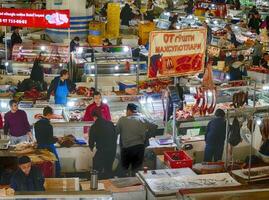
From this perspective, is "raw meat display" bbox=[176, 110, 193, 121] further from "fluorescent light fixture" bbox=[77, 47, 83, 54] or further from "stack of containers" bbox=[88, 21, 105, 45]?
"stack of containers" bbox=[88, 21, 105, 45]

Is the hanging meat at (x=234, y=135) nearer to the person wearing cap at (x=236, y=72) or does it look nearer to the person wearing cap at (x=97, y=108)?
the person wearing cap at (x=97, y=108)

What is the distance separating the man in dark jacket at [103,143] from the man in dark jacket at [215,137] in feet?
5.25

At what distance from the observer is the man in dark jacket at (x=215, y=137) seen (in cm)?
950

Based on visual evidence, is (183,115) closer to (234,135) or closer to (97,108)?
(97,108)

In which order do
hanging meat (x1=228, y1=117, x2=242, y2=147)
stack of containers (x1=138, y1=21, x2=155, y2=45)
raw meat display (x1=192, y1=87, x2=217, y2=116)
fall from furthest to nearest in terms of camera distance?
stack of containers (x1=138, y1=21, x2=155, y2=45), raw meat display (x1=192, y1=87, x2=217, y2=116), hanging meat (x1=228, y1=117, x2=242, y2=147)

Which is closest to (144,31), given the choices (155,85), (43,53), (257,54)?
(257,54)

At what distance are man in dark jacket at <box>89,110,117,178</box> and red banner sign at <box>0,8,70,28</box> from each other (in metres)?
4.79

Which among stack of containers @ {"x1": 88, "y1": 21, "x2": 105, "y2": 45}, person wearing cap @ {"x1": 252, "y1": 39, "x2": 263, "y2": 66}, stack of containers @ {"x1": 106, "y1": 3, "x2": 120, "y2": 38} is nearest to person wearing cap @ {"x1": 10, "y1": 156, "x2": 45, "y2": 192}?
person wearing cap @ {"x1": 252, "y1": 39, "x2": 263, "y2": 66}

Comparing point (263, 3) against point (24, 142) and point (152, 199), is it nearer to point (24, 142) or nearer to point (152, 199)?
point (24, 142)

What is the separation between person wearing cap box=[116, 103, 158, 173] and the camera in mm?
9141

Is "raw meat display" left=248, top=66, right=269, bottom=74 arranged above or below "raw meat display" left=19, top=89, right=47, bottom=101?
above

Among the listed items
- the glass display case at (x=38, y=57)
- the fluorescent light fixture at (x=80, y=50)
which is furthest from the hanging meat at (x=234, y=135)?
the fluorescent light fixture at (x=80, y=50)

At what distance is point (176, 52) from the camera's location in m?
9.45

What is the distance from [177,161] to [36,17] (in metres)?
6.80
